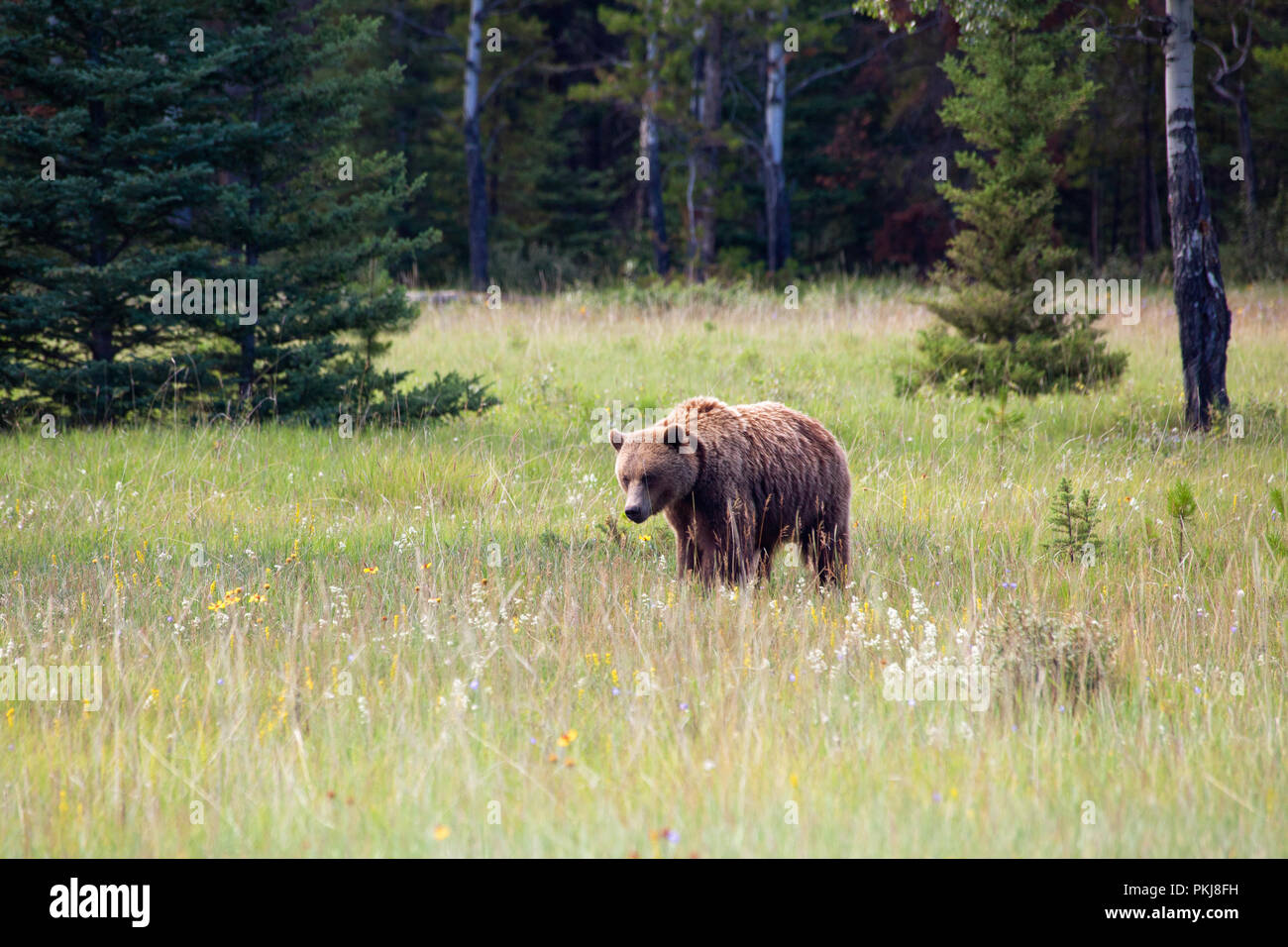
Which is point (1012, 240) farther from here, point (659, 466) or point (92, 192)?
point (92, 192)

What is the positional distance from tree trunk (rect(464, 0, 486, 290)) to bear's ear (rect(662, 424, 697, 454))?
21.3 meters

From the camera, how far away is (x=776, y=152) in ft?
86.7

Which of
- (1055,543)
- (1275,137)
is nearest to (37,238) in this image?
(1055,543)

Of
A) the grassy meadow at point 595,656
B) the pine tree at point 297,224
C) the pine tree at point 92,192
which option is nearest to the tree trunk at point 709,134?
the pine tree at point 297,224

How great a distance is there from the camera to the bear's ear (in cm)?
552

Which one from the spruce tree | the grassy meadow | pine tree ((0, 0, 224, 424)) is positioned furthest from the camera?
the spruce tree

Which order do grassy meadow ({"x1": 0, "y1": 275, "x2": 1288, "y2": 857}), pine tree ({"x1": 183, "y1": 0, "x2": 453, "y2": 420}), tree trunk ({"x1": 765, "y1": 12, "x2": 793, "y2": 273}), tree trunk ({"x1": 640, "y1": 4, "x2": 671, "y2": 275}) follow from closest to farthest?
grassy meadow ({"x1": 0, "y1": 275, "x2": 1288, "y2": 857}) < pine tree ({"x1": 183, "y1": 0, "x2": 453, "y2": 420}) < tree trunk ({"x1": 640, "y1": 4, "x2": 671, "y2": 275}) < tree trunk ({"x1": 765, "y1": 12, "x2": 793, "y2": 273})

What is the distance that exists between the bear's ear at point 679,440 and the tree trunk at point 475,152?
69.9 feet

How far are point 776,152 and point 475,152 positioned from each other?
24.4 feet

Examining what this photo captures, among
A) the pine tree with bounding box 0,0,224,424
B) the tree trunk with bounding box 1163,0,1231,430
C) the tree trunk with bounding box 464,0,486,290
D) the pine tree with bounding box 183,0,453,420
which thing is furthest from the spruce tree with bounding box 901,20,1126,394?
the tree trunk with bounding box 464,0,486,290

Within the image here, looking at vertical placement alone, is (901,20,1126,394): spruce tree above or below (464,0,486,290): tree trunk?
below

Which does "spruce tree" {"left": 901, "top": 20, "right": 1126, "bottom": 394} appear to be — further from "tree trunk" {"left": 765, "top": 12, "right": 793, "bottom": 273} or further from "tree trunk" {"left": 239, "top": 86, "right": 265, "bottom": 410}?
"tree trunk" {"left": 765, "top": 12, "right": 793, "bottom": 273}

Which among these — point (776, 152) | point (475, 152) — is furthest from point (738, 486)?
point (475, 152)

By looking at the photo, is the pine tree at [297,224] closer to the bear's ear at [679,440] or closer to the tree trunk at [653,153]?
the bear's ear at [679,440]
